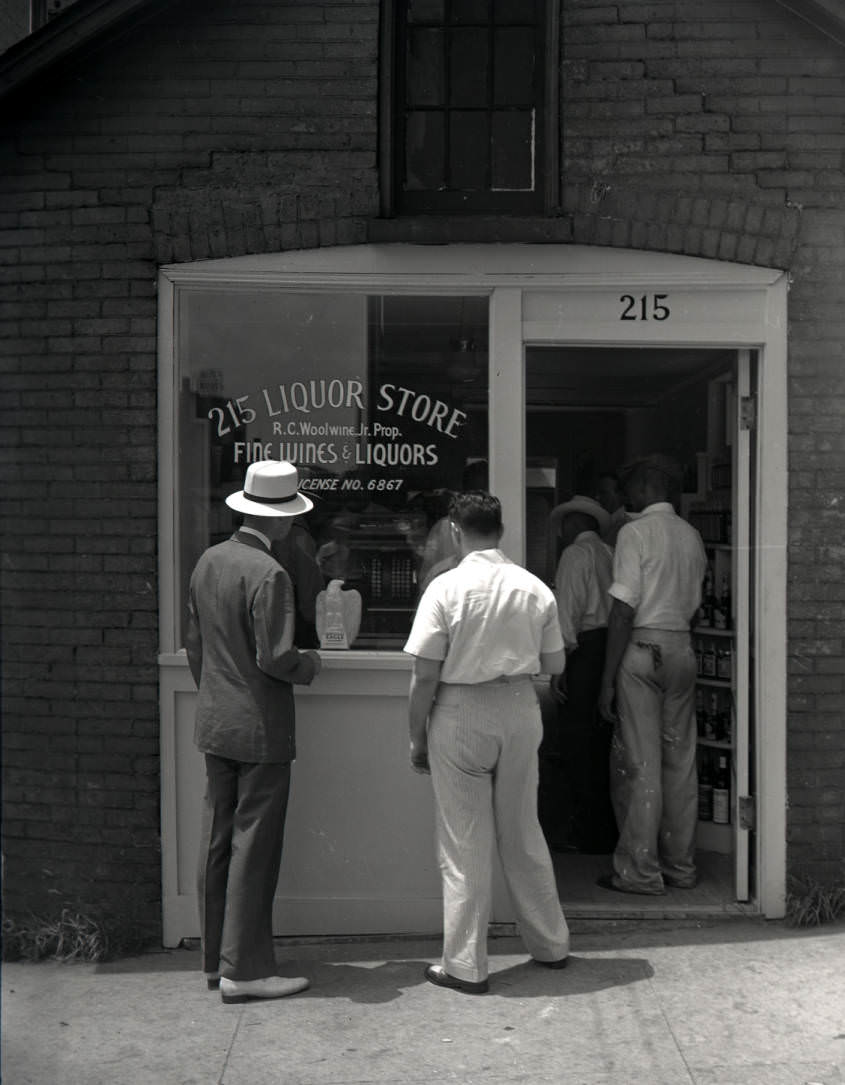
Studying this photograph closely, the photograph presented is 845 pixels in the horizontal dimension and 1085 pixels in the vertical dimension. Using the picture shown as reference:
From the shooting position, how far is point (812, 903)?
576cm

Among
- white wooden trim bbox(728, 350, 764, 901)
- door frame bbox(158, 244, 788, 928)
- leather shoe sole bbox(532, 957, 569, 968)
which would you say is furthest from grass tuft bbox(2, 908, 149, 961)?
white wooden trim bbox(728, 350, 764, 901)

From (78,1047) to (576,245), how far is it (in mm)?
3950

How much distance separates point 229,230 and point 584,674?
3.05 meters

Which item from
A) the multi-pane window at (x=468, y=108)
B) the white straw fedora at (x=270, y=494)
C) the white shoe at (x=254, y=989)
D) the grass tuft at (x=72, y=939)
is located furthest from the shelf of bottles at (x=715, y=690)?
the grass tuft at (x=72, y=939)

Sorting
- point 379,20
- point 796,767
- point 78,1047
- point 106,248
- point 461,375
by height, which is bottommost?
point 78,1047

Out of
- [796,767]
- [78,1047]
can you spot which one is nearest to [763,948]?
[796,767]

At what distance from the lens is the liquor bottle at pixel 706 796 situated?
6918mm

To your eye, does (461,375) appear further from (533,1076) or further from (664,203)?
(533,1076)

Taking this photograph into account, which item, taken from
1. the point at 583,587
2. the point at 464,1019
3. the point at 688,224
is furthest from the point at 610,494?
the point at 464,1019

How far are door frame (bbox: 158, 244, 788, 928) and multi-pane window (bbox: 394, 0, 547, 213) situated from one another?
315 mm

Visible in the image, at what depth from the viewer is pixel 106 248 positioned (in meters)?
5.79

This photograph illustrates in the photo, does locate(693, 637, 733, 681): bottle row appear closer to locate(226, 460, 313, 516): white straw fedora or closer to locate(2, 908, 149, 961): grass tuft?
locate(226, 460, 313, 516): white straw fedora

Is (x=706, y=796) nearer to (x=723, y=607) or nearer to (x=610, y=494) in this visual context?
(x=723, y=607)

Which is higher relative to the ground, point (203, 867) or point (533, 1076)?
point (203, 867)
